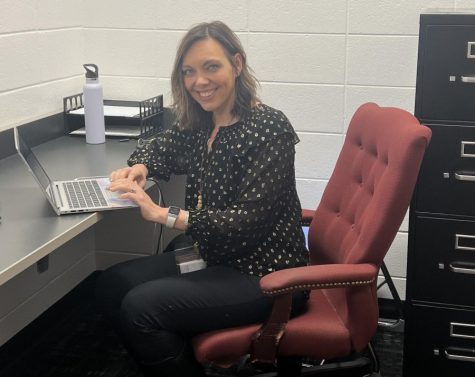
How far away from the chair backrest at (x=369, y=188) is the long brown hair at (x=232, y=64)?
13.2 inches

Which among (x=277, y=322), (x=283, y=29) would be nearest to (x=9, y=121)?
(x=283, y=29)

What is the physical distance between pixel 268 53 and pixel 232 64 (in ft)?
2.53

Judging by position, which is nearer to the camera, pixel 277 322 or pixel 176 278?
pixel 277 322

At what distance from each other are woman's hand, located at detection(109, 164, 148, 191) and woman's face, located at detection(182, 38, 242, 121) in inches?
11.6

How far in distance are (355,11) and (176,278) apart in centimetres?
131

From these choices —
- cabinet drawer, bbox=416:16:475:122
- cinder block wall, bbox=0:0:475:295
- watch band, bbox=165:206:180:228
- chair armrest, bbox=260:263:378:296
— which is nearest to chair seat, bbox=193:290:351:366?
chair armrest, bbox=260:263:378:296

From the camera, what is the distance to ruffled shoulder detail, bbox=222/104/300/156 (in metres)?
1.84

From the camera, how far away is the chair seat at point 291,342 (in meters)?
1.71

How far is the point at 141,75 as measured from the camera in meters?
2.83

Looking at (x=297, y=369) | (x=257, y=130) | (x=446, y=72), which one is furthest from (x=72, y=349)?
(x=446, y=72)

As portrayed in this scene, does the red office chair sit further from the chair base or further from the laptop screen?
the laptop screen

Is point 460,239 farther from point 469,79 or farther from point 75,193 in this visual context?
point 75,193

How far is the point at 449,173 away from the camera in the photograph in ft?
6.91

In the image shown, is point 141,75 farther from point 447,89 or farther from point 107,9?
point 447,89
